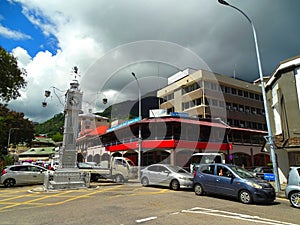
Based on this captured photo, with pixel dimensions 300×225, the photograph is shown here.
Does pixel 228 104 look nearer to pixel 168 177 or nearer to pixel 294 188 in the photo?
pixel 168 177

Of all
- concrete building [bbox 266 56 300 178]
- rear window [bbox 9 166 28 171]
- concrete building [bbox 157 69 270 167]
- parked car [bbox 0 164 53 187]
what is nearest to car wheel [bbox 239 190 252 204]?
concrete building [bbox 266 56 300 178]

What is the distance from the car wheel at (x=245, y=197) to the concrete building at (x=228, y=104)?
26799 millimetres

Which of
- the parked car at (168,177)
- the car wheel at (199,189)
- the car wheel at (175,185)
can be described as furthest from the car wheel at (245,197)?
the car wheel at (175,185)

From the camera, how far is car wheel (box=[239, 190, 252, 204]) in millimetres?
A: 9031

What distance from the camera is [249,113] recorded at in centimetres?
4450

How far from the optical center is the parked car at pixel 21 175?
1584cm

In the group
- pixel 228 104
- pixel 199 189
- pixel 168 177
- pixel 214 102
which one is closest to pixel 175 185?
pixel 168 177

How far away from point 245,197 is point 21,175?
48.6 ft

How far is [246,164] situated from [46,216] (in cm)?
3512

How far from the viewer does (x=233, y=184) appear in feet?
31.7

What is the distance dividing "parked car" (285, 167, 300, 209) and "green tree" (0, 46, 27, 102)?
824 inches

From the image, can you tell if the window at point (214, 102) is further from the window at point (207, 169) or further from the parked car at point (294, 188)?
the parked car at point (294, 188)

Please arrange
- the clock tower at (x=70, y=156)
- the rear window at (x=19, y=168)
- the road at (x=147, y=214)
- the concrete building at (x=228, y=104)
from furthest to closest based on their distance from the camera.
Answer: the concrete building at (x=228, y=104), the rear window at (x=19, y=168), the clock tower at (x=70, y=156), the road at (x=147, y=214)

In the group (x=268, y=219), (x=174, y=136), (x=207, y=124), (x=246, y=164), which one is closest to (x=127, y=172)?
(x=174, y=136)
